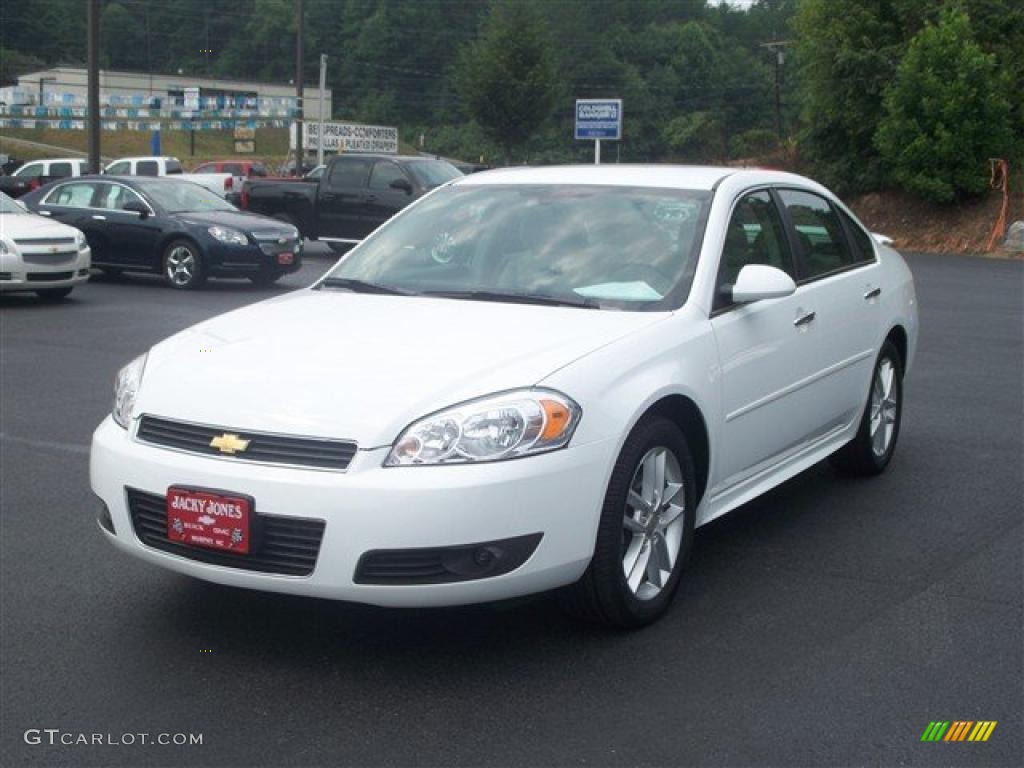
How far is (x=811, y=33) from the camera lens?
33.7m

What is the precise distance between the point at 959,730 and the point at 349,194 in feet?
66.8

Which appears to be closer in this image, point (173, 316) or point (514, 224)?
point (514, 224)

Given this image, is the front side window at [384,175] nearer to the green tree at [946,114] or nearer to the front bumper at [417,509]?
the green tree at [946,114]

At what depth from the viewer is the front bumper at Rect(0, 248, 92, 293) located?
15.0m

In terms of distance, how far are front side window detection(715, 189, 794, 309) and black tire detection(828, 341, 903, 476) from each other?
1155 millimetres

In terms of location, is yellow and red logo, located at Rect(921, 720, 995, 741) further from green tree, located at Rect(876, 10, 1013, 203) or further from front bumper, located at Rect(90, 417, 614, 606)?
green tree, located at Rect(876, 10, 1013, 203)

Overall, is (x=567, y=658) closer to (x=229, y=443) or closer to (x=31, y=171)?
Result: (x=229, y=443)

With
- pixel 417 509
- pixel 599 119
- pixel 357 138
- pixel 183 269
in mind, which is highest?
pixel 599 119

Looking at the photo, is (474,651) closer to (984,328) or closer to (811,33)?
(984,328)

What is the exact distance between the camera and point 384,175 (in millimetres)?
23156

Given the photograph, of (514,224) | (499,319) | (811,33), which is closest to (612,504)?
(499,319)

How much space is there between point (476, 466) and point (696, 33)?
75.8 meters

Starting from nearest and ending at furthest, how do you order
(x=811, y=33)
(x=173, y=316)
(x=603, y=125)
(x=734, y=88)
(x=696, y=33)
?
(x=173, y=316)
(x=603, y=125)
(x=811, y=33)
(x=734, y=88)
(x=696, y=33)

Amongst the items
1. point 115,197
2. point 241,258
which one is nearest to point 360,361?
point 241,258
